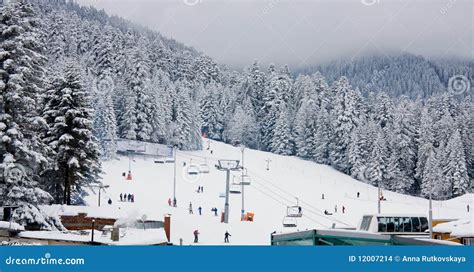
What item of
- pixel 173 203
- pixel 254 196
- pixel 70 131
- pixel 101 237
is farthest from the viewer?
pixel 254 196

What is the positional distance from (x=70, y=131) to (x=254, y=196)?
25.0m

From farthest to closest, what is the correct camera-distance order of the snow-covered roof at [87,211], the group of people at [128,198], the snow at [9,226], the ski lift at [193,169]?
the ski lift at [193,169], the group of people at [128,198], the snow-covered roof at [87,211], the snow at [9,226]

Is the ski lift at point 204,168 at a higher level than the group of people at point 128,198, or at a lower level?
higher

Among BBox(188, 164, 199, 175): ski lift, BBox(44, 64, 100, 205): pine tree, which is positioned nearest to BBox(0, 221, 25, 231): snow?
BBox(44, 64, 100, 205): pine tree

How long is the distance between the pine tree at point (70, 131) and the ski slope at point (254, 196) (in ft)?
10.9

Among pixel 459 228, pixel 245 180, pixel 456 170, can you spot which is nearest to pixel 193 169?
pixel 245 180

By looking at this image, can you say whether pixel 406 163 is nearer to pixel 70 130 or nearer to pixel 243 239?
pixel 243 239

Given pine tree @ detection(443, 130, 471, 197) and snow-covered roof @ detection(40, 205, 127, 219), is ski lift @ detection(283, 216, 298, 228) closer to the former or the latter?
snow-covered roof @ detection(40, 205, 127, 219)

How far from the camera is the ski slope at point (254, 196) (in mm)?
38594

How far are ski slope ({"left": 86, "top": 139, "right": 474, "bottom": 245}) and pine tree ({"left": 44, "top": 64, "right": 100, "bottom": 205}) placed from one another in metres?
3.31

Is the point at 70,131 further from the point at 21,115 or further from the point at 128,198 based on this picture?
the point at 128,198

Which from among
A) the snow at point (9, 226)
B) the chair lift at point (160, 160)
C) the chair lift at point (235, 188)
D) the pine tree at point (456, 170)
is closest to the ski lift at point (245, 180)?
the chair lift at point (235, 188)

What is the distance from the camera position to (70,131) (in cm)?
3381

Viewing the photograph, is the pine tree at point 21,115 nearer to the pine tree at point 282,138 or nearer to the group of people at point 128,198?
the group of people at point 128,198
